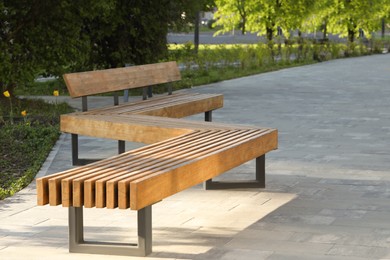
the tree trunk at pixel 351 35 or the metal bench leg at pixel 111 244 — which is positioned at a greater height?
the metal bench leg at pixel 111 244

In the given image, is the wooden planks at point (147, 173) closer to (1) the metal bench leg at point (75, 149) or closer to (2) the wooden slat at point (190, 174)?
(2) the wooden slat at point (190, 174)

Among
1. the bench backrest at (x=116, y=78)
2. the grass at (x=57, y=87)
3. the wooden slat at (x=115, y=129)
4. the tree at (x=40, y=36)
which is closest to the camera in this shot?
the wooden slat at (x=115, y=129)

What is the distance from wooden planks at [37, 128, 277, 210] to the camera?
5.89 meters

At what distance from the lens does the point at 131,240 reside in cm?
680

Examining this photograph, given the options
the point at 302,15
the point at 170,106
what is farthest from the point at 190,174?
the point at 302,15

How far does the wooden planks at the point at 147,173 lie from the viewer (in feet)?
19.3

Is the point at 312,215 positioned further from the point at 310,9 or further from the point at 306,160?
the point at 310,9

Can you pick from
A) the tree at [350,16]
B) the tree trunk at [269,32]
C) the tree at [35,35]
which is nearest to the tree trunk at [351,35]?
the tree at [350,16]

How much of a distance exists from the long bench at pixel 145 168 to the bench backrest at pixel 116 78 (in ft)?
1.64

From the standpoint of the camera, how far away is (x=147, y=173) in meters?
6.21

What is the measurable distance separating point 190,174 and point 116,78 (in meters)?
3.88

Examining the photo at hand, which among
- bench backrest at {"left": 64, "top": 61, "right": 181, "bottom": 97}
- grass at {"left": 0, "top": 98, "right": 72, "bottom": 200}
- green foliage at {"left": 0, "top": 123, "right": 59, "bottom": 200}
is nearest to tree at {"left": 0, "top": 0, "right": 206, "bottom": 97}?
grass at {"left": 0, "top": 98, "right": 72, "bottom": 200}

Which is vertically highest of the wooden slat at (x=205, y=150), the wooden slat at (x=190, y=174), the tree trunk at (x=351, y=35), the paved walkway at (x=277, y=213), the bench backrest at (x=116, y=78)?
the bench backrest at (x=116, y=78)

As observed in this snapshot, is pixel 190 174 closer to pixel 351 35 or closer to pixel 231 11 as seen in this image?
pixel 231 11
